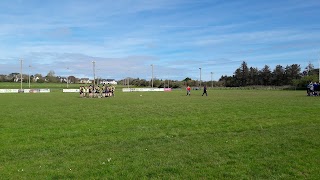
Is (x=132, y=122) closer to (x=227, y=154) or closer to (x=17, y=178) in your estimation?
(x=227, y=154)

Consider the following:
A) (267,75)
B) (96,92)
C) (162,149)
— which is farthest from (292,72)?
(162,149)

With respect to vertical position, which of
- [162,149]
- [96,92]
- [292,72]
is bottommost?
[162,149]

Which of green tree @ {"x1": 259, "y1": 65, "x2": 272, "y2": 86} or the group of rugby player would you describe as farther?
green tree @ {"x1": 259, "y1": 65, "x2": 272, "y2": 86}

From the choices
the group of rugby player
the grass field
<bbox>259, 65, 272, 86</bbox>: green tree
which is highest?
<bbox>259, 65, 272, 86</bbox>: green tree

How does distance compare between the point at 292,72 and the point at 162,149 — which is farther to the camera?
the point at 292,72

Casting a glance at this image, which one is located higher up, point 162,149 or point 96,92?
point 96,92

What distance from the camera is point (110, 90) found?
52844 mm

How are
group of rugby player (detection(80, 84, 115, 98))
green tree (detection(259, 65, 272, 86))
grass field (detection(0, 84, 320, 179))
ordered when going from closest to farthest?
grass field (detection(0, 84, 320, 179))
group of rugby player (detection(80, 84, 115, 98))
green tree (detection(259, 65, 272, 86))

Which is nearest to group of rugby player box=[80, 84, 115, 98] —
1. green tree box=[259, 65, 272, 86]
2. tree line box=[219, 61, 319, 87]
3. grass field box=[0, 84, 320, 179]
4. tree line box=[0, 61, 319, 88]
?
grass field box=[0, 84, 320, 179]

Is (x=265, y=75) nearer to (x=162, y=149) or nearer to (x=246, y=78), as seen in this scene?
(x=246, y=78)

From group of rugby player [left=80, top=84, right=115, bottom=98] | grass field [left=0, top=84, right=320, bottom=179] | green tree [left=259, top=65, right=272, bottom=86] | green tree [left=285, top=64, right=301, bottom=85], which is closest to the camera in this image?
grass field [left=0, top=84, right=320, bottom=179]

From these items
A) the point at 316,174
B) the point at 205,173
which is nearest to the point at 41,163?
the point at 205,173

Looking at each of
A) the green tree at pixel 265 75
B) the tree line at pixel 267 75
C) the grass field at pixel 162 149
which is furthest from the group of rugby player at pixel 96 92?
the green tree at pixel 265 75

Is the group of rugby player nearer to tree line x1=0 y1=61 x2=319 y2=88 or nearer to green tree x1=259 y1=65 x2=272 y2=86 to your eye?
tree line x1=0 y1=61 x2=319 y2=88
